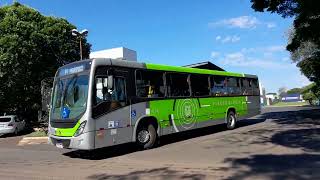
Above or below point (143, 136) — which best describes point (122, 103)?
above

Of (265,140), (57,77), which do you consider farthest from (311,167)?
(57,77)

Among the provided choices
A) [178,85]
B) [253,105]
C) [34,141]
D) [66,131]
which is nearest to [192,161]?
[66,131]

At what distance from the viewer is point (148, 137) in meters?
15.6

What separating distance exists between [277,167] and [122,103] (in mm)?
5844

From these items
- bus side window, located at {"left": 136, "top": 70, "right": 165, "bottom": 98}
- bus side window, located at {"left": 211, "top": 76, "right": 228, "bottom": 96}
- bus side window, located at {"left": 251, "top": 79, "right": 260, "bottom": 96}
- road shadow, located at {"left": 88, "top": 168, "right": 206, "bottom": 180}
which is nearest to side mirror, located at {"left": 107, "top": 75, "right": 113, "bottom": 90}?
bus side window, located at {"left": 136, "top": 70, "right": 165, "bottom": 98}

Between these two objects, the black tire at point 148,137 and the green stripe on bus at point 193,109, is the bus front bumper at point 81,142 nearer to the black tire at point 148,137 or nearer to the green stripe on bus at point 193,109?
the black tire at point 148,137

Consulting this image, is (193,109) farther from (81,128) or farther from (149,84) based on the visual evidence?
(81,128)

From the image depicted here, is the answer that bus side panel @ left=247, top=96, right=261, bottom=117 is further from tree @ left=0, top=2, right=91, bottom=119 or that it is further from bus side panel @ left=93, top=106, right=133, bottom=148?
tree @ left=0, top=2, right=91, bottom=119

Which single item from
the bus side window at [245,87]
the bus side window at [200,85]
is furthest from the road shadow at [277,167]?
the bus side window at [245,87]

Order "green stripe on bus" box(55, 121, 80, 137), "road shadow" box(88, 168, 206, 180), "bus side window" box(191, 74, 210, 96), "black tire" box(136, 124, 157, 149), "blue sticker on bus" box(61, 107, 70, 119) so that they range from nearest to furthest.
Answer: "road shadow" box(88, 168, 206, 180) < "green stripe on bus" box(55, 121, 80, 137) < "blue sticker on bus" box(61, 107, 70, 119) < "black tire" box(136, 124, 157, 149) < "bus side window" box(191, 74, 210, 96)

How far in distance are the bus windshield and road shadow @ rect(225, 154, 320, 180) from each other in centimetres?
483

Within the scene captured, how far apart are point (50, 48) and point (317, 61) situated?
22.6 meters

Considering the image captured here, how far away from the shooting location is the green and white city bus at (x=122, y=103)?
532 inches

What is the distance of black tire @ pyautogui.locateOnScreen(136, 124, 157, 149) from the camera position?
15242 millimetres
